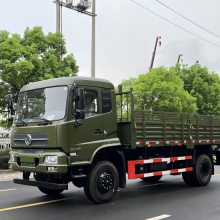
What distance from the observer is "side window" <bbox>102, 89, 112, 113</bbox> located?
9352mm

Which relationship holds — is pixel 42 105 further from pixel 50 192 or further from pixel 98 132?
pixel 50 192

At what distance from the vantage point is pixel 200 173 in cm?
1208

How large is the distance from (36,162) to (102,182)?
4.91 feet

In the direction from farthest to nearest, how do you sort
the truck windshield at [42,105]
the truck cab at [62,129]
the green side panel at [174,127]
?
the green side panel at [174,127]
the truck windshield at [42,105]
the truck cab at [62,129]

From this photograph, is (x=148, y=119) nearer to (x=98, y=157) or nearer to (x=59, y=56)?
(x=98, y=157)

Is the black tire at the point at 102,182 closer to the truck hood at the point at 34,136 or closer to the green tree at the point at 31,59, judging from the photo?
the truck hood at the point at 34,136

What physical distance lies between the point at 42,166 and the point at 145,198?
2842mm

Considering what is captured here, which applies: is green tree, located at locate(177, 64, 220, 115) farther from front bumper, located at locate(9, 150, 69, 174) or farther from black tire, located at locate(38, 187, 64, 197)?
front bumper, located at locate(9, 150, 69, 174)

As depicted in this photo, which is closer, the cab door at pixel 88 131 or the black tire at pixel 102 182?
the cab door at pixel 88 131

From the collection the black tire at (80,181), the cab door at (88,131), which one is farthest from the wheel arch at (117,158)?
the black tire at (80,181)

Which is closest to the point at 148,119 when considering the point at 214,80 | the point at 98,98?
the point at 98,98

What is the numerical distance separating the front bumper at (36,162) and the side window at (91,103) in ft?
3.85

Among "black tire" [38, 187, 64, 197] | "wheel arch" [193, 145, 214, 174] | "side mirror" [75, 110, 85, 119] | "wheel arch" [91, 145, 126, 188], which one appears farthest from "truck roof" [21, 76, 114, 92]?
"wheel arch" [193, 145, 214, 174]

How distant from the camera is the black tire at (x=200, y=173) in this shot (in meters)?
11.9
